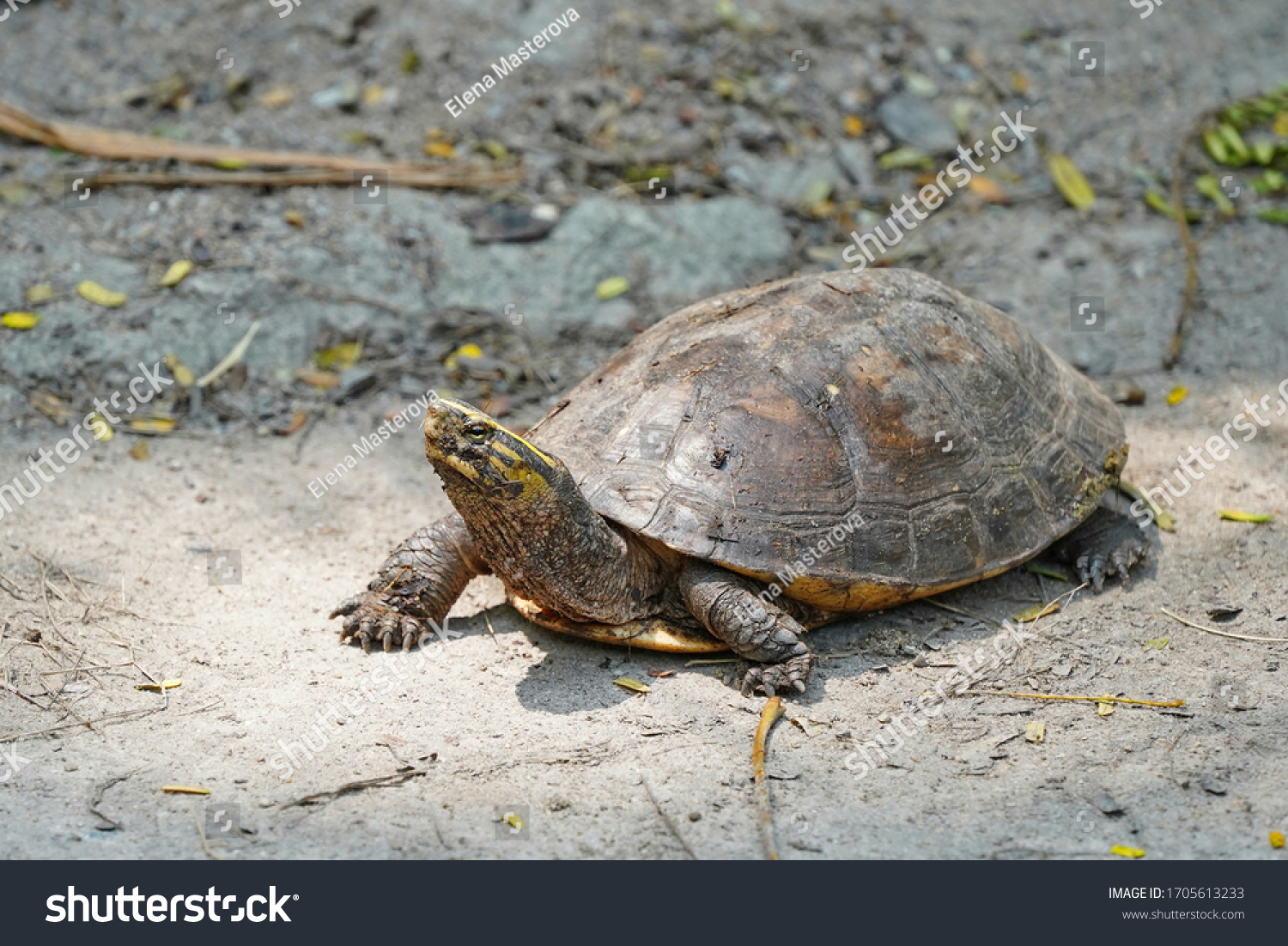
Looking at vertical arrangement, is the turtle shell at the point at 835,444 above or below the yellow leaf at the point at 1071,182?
below

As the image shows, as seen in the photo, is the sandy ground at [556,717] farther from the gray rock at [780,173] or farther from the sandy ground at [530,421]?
the gray rock at [780,173]

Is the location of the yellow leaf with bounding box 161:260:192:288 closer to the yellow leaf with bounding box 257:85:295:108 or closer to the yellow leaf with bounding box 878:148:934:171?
the yellow leaf with bounding box 257:85:295:108

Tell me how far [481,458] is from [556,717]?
1.22 metres

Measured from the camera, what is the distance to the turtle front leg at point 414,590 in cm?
580

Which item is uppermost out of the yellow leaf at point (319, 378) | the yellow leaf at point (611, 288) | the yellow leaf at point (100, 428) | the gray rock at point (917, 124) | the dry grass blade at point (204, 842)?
the gray rock at point (917, 124)

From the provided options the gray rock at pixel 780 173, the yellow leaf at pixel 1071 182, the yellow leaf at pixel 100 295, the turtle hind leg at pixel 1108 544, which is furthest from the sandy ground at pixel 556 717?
the gray rock at pixel 780 173

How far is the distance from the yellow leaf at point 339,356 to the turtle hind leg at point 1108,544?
482cm

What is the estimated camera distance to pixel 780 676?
5.40 meters

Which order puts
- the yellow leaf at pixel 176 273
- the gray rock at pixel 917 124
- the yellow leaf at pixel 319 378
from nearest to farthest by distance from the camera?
the yellow leaf at pixel 319 378
the yellow leaf at pixel 176 273
the gray rock at pixel 917 124

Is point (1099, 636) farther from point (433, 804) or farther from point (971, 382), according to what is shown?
point (433, 804)

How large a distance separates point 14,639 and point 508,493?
2552 millimetres

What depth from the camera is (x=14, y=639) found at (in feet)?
18.4

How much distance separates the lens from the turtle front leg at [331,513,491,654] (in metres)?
5.80

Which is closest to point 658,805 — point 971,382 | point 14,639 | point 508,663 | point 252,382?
point 508,663
